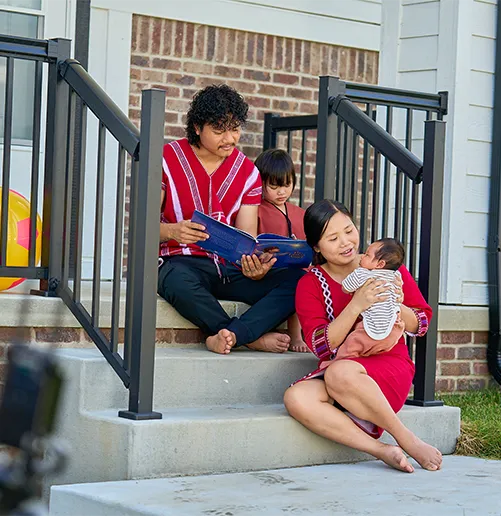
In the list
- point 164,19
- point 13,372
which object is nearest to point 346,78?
point 164,19

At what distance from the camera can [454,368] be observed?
227 inches

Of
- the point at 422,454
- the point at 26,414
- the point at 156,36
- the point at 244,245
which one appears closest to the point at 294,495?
the point at 422,454

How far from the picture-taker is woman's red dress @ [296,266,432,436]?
394 cm

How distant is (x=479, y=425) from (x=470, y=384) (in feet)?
3.86

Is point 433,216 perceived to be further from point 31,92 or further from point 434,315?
point 31,92

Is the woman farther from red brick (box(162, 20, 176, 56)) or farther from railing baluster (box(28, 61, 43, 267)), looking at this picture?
red brick (box(162, 20, 176, 56))

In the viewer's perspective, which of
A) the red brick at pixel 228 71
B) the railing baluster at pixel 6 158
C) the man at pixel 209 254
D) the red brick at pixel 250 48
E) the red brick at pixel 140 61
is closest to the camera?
the railing baluster at pixel 6 158

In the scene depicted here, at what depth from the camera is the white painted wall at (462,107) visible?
5.66 metres

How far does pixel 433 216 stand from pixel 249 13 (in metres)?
2.65

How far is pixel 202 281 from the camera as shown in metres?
4.45

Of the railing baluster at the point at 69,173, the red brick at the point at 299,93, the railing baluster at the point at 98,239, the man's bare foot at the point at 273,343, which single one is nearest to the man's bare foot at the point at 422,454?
the man's bare foot at the point at 273,343

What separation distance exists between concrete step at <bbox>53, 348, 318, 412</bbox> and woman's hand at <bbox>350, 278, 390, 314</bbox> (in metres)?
0.54

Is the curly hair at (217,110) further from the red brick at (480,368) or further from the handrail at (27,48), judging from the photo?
the red brick at (480,368)

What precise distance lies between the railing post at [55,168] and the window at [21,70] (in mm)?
1620
